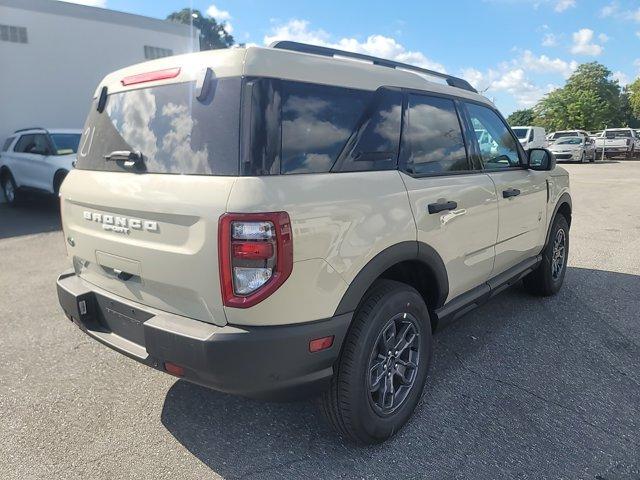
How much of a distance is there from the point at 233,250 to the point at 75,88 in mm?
16482

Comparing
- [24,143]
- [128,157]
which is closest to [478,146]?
[128,157]

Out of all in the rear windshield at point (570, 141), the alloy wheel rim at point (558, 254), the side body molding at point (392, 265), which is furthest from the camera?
the rear windshield at point (570, 141)

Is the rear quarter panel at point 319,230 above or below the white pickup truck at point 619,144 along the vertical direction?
below

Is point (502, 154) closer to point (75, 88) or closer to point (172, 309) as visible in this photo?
point (172, 309)

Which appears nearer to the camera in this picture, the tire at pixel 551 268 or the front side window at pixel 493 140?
the front side window at pixel 493 140

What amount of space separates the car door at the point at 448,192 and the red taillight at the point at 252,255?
0.93 metres

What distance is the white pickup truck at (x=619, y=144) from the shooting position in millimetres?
28719

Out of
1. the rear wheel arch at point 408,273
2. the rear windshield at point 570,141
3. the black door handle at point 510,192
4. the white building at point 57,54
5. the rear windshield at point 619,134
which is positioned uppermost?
the white building at point 57,54

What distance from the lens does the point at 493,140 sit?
3.74m

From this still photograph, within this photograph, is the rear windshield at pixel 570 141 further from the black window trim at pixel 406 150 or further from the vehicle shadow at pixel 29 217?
the black window trim at pixel 406 150

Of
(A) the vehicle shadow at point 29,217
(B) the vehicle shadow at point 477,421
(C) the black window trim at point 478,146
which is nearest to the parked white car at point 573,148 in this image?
(A) the vehicle shadow at point 29,217

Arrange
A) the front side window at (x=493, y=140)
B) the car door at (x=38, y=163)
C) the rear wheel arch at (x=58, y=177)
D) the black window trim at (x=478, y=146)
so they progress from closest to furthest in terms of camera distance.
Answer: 1. the black window trim at (x=478, y=146)
2. the front side window at (x=493, y=140)
3. the rear wheel arch at (x=58, y=177)
4. the car door at (x=38, y=163)

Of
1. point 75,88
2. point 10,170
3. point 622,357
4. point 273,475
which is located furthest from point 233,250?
point 75,88

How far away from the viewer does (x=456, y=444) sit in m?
2.55
